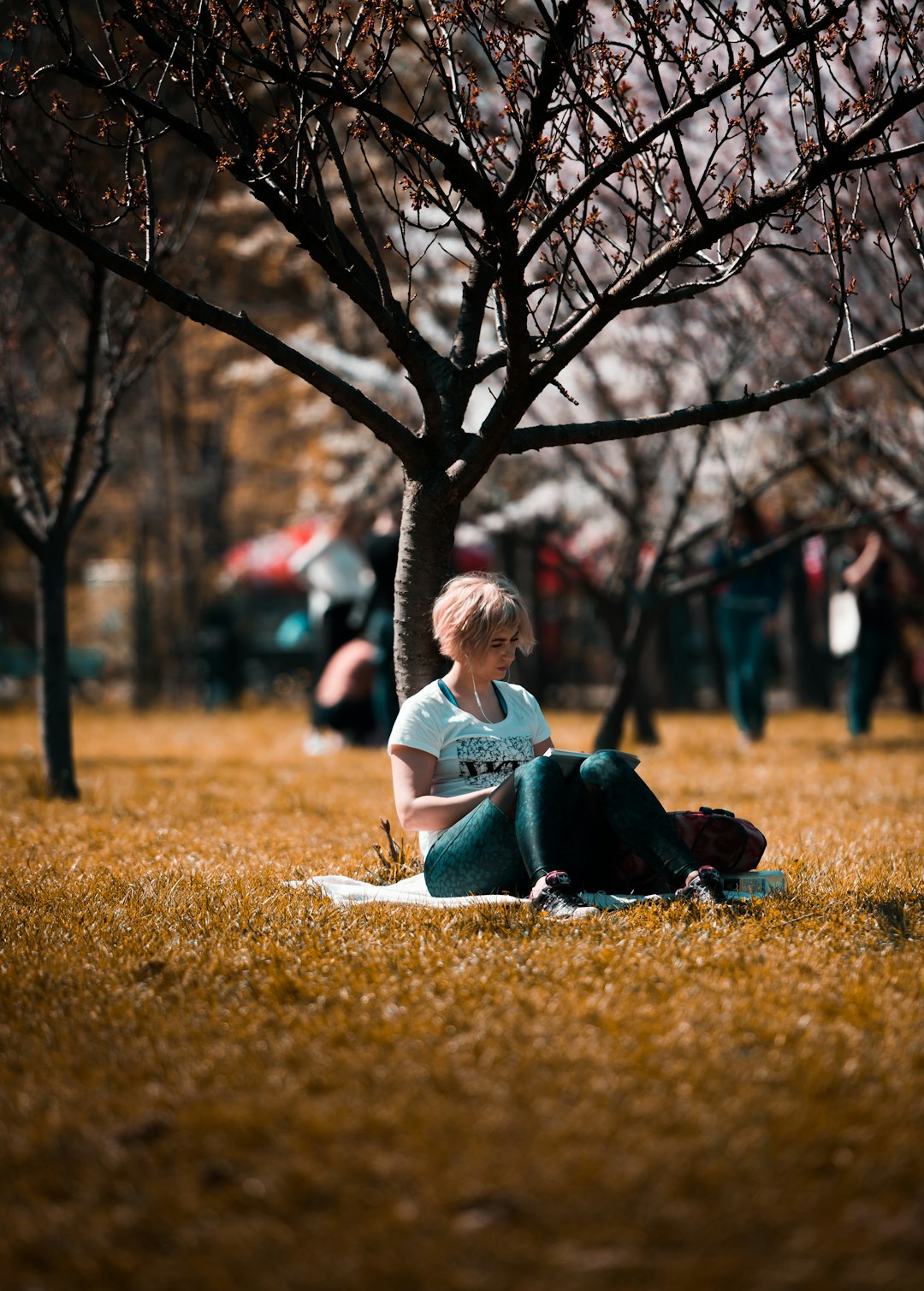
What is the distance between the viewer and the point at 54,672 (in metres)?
9.12

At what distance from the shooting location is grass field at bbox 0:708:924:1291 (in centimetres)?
244

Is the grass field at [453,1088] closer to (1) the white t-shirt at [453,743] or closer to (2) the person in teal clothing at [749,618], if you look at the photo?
(1) the white t-shirt at [453,743]

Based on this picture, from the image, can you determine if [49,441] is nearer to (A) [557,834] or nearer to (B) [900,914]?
(A) [557,834]

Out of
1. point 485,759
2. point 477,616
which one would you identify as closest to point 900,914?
point 485,759

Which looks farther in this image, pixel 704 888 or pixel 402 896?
pixel 402 896

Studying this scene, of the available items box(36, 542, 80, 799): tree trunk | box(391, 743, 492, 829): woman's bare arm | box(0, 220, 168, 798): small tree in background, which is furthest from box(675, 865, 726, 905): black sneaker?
box(36, 542, 80, 799): tree trunk

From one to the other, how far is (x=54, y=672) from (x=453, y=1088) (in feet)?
21.6

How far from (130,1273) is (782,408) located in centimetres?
1034

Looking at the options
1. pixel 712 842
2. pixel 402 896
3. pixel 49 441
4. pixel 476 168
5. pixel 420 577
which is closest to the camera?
pixel 712 842

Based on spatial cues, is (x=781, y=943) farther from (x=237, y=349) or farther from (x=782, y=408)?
(x=237, y=349)

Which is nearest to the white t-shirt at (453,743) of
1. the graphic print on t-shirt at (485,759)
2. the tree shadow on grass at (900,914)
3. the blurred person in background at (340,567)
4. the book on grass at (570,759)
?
the graphic print on t-shirt at (485,759)

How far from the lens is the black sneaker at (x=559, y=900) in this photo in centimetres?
467

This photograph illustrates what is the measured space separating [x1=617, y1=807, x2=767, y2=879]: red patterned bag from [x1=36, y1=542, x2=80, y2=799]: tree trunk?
5.04 metres

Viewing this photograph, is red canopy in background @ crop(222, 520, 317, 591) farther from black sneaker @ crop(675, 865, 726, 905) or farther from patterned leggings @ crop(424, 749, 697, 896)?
black sneaker @ crop(675, 865, 726, 905)
